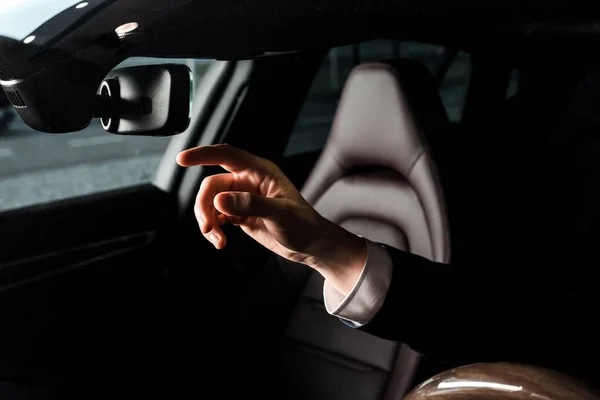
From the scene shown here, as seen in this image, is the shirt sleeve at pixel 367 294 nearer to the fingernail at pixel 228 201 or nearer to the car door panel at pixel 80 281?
the fingernail at pixel 228 201

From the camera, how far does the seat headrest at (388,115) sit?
1334mm

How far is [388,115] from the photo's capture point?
1.36 m

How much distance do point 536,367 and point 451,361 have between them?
23.9 inches

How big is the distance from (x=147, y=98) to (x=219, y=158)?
5.3 inches

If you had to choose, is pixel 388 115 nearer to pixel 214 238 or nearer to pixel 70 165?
pixel 214 238

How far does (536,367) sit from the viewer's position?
0.55 meters

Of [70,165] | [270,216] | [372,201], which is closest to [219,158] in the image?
[270,216]

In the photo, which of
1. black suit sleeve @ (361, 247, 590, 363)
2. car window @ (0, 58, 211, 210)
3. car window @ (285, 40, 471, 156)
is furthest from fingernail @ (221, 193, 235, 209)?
car window @ (285, 40, 471, 156)

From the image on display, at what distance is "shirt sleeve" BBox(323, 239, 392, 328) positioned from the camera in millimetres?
989

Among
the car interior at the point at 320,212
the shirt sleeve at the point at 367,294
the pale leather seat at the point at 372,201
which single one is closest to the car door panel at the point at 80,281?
the car interior at the point at 320,212

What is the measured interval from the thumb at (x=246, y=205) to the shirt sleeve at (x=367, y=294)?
0.73 feet

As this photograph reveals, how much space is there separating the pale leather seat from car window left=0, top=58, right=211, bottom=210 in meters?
0.46

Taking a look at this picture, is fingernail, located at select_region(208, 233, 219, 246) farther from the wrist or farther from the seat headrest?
the seat headrest

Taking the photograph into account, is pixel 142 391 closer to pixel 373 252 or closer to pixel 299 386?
pixel 299 386
